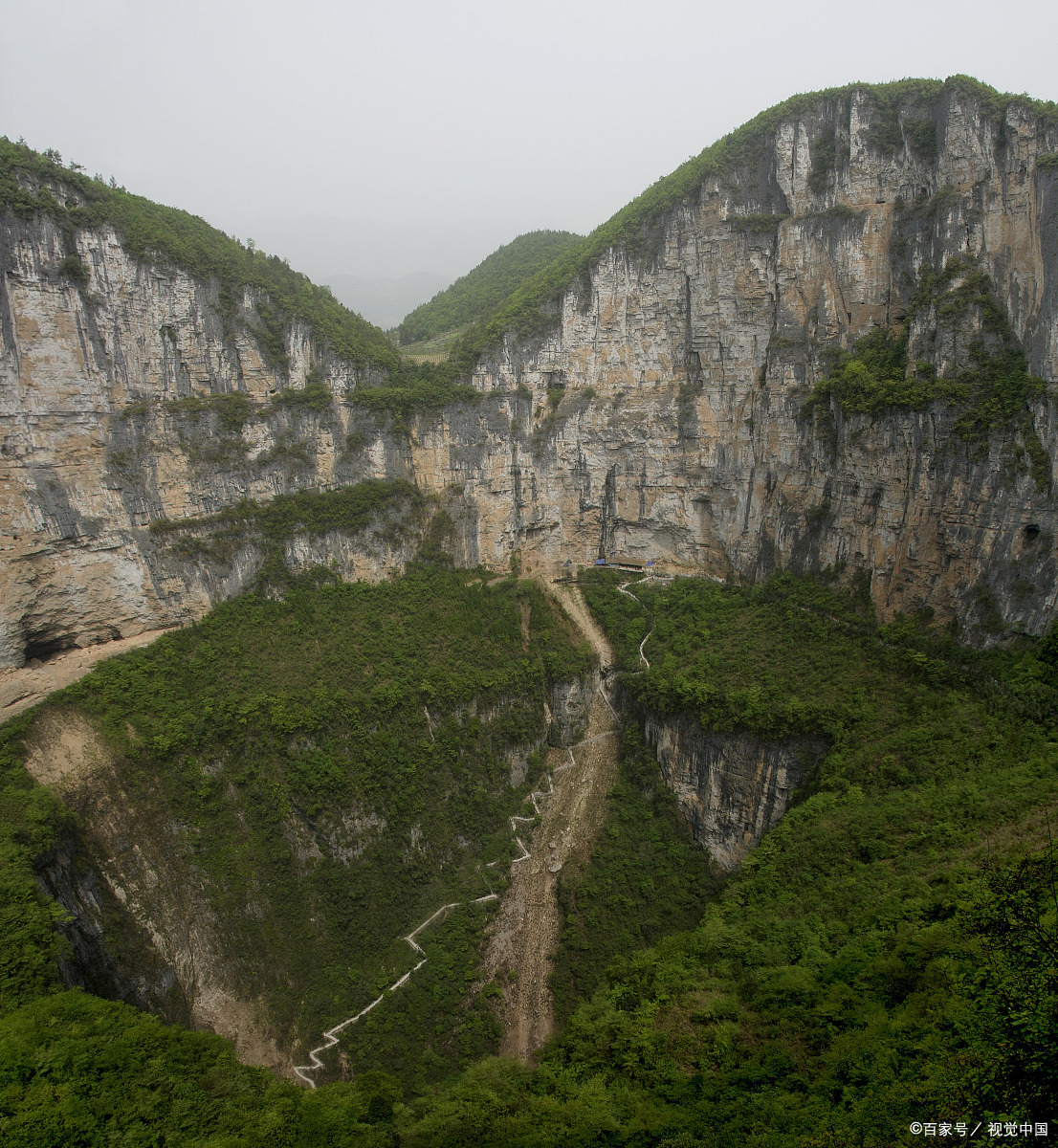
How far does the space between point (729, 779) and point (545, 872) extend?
7.77 metres

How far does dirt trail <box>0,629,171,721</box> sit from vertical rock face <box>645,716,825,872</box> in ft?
70.4

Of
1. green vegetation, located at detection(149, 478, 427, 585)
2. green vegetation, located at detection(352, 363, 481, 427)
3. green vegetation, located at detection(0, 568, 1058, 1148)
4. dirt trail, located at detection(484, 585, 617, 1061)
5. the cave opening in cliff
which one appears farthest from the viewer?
green vegetation, located at detection(352, 363, 481, 427)

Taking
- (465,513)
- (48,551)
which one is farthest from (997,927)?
(48,551)

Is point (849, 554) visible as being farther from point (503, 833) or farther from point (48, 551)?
point (48, 551)

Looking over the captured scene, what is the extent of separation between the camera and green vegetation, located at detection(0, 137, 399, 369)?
23.2 meters

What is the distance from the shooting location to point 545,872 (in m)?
24.7

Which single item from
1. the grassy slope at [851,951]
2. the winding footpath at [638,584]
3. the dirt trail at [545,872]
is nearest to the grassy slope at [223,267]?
the winding footpath at [638,584]

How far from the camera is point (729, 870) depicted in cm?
2412

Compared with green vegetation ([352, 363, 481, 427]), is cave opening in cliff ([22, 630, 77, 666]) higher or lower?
lower

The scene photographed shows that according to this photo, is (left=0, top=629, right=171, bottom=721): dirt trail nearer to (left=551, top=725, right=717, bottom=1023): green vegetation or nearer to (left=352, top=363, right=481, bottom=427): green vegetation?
(left=352, top=363, right=481, bottom=427): green vegetation

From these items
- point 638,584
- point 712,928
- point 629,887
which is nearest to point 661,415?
point 638,584

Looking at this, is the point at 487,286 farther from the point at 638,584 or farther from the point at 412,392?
the point at 638,584

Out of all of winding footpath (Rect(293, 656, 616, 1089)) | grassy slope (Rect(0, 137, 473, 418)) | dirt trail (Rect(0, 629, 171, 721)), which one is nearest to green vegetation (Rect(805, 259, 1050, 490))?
winding footpath (Rect(293, 656, 616, 1089))

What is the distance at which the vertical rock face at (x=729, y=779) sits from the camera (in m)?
23.0
